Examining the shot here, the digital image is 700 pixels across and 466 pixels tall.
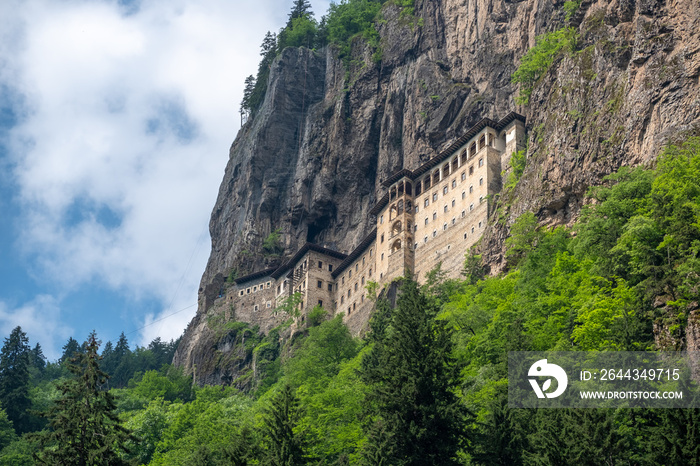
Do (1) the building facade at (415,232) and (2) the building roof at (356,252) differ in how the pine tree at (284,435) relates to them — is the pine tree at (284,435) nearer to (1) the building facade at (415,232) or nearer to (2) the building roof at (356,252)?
(1) the building facade at (415,232)

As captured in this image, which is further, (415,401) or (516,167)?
(516,167)

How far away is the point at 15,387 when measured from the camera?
260 feet

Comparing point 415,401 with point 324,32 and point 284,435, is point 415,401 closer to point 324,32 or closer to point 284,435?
point 284,435

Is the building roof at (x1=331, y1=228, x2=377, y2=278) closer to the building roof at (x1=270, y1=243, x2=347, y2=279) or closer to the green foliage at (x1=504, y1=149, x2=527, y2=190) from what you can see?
the building roof at (x1=270, y1=243, x2=347, y2=279)

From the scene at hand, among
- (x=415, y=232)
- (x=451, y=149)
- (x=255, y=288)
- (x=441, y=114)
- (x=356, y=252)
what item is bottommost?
(x=255, y=288)

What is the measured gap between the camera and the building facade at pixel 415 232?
244ft

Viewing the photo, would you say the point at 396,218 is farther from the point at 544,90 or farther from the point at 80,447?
the point at 80,447

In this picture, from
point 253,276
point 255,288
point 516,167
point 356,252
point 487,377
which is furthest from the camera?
point 253,276

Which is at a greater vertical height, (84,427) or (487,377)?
(487,377)

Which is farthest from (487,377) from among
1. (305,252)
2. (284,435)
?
(305,252)

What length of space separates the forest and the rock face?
382cm

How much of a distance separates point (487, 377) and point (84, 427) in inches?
749

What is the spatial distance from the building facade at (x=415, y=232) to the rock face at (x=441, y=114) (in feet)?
14.2

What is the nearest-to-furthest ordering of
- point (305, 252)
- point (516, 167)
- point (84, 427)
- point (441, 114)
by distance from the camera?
point (84, 427) → point (516, 167) → point (441, 114) → point (305, 252)
